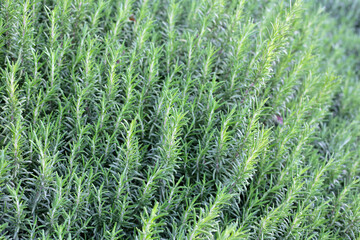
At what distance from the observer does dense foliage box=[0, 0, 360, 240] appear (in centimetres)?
186

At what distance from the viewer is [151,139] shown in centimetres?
220

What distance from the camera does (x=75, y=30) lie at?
2465mm

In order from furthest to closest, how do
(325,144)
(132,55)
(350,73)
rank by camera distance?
(350,73), (325,144), (132,55)

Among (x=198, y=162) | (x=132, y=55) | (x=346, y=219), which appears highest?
(x=132, y=55)

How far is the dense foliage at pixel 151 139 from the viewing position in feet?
6.10

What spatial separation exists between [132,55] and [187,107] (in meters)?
0.49

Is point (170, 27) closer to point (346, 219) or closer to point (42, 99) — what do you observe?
point (42, 99)

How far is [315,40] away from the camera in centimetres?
333

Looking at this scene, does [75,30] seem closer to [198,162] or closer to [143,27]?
[143,27]

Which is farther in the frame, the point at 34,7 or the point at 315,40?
the point at 315,40

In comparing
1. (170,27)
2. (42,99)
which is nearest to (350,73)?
(170,27)

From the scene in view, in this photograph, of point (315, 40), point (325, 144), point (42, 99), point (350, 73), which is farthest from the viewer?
point (350, 73)

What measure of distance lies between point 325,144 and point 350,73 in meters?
1.21

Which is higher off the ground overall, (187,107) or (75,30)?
(75,30)
